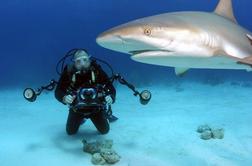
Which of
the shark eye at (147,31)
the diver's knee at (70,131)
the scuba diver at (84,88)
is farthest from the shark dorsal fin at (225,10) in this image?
the diver's knee at (70,131)

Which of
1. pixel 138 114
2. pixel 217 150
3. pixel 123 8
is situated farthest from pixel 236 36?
pixel 123 8

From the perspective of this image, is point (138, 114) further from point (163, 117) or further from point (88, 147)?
point (88, 147)

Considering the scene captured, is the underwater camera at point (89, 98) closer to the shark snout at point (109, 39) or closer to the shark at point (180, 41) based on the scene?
the shark at point (180, 41)

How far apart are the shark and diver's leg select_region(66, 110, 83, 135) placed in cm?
295

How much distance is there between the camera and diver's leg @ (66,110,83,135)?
248 inches

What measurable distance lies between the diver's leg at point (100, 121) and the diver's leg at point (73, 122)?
0.87ft

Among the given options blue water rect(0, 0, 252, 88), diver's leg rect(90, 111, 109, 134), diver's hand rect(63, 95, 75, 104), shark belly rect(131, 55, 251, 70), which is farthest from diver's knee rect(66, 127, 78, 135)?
blue water rect(0, 0, 252, 88)

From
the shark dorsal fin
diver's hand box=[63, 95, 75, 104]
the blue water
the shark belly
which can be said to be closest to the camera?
the shark belly

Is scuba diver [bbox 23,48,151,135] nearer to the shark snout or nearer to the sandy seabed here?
the sandy seabed

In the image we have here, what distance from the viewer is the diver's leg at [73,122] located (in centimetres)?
630

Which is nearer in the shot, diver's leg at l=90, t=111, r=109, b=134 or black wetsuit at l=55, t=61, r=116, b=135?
black wetsuit at l=55, t=61, r=116, b=135

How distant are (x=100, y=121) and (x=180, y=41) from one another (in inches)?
129

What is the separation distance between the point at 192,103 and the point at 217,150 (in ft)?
15.3

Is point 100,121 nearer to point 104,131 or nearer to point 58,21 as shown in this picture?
point 104,131
